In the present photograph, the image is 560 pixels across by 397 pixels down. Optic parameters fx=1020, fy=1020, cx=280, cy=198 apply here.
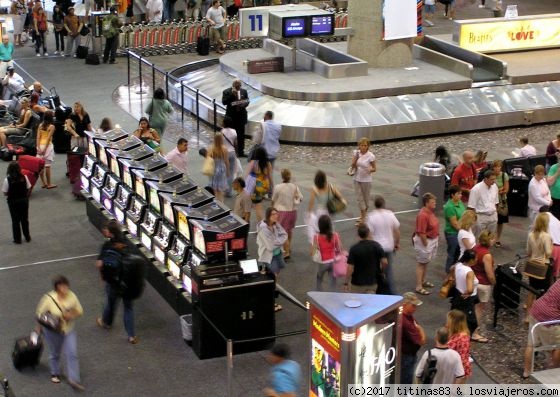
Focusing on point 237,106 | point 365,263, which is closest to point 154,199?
point 365,263

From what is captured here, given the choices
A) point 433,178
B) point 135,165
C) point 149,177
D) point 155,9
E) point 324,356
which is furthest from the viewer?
point 155,9

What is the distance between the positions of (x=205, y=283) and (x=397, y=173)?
26.9ft

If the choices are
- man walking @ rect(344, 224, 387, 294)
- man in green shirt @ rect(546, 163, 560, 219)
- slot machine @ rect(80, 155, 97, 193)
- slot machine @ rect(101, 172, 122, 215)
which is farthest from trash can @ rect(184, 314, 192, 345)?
man in green shirt @ rect(546, 163, 560, 219)

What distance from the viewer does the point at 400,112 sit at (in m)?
21.9

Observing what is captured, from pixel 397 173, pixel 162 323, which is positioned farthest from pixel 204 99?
pixel 162 323

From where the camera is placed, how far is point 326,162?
19844 millimetres

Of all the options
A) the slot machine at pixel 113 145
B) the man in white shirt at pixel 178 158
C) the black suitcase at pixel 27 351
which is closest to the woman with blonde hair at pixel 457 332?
the black suitcase at pixel 27 351

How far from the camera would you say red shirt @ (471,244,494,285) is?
12012 mm

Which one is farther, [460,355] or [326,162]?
[326,162]

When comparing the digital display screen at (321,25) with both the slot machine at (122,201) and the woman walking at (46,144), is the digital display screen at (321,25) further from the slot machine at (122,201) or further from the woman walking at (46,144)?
the slot machine at (122,201)

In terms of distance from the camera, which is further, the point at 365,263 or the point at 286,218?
the point at 286,218

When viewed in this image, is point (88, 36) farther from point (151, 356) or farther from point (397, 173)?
point (151, 356)

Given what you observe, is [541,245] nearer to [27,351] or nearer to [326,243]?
[326,243]

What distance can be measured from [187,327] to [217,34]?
62.1ft
